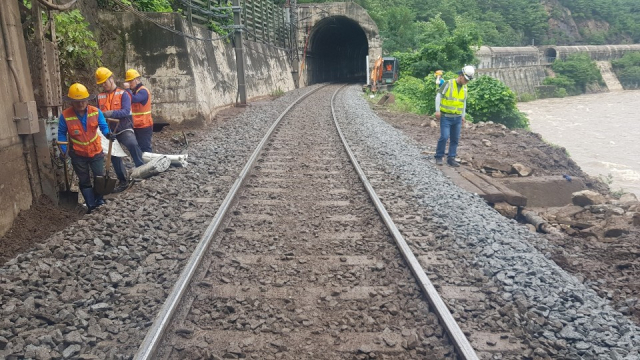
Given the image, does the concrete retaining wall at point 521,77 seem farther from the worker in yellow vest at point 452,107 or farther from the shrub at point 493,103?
the worker in yellow vest at point 452,107

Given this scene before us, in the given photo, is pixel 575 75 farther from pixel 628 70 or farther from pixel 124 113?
pixel 124 113

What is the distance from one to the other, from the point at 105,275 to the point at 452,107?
6.22m

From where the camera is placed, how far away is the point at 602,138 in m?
21.9

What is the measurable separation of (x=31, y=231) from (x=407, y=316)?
13.5 feet

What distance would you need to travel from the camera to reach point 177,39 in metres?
11.7

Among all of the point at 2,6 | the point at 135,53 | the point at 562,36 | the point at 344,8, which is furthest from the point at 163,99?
the point at 562,36

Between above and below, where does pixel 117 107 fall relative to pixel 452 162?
above

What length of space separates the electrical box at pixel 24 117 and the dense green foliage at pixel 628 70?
70257 mm

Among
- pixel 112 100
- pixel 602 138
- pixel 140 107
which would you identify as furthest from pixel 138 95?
pixel 602 138

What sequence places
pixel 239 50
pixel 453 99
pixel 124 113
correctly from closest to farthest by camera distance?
1. pixel 124 113
2. pixel 453 99
3. pixel 239 50

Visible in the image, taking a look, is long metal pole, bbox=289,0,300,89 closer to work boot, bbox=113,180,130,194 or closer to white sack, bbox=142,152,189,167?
white sack, bbox=142,152,189,167

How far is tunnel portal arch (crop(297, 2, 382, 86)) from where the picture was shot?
3634 cm

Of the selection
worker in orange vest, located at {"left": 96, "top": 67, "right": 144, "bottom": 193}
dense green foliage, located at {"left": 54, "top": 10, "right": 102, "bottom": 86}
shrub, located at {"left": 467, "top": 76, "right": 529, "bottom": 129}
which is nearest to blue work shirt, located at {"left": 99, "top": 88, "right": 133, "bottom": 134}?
worker in orange vest, located at {"left": 96, "top": 67, "right": 144, "bottom": 193}

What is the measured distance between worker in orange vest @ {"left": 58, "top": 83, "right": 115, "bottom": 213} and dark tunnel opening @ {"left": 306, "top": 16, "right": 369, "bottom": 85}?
32567 millimetres
